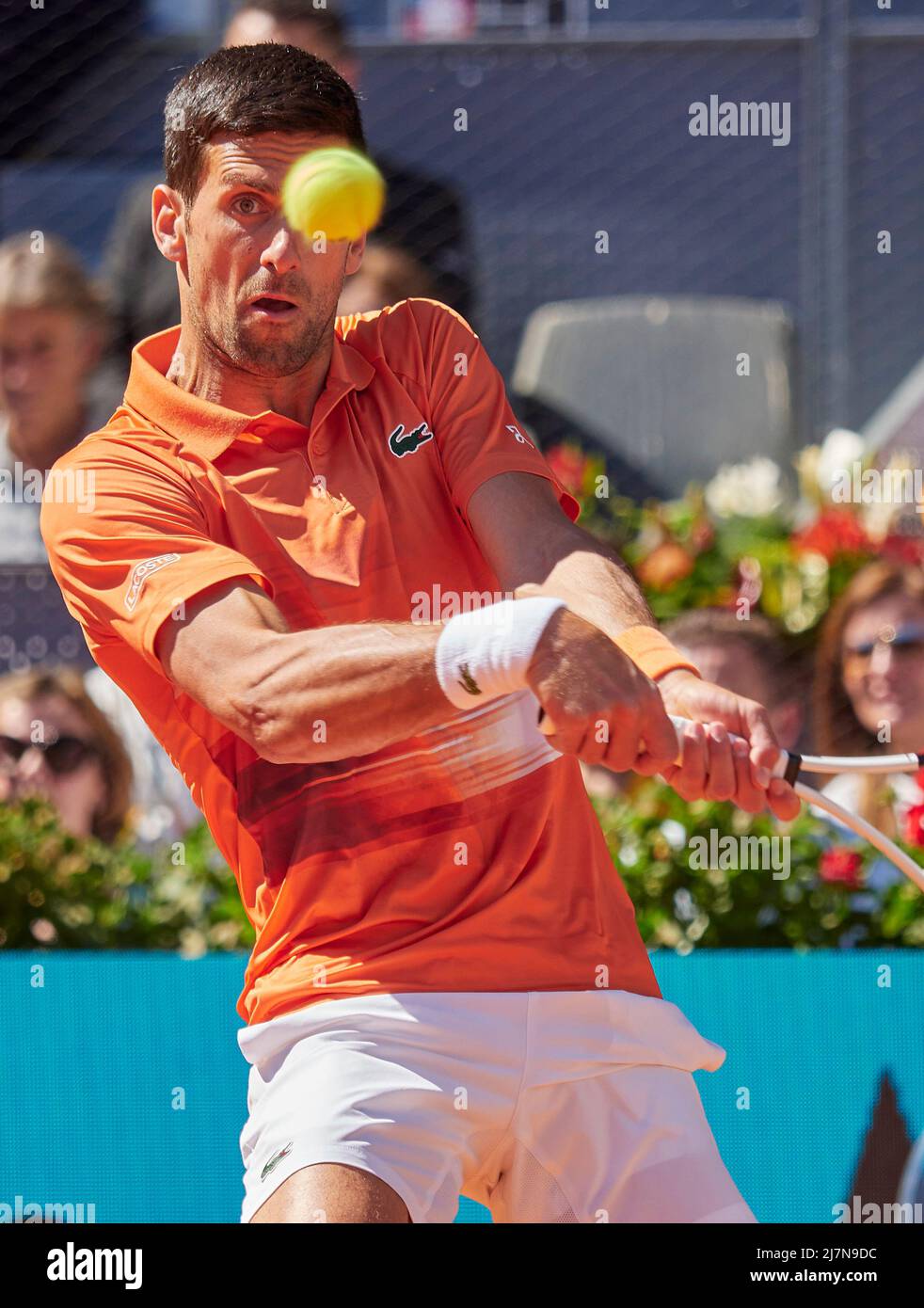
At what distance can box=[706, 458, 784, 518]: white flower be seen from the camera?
5.31m

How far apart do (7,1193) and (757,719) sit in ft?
6.72

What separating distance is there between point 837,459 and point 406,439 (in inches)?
126

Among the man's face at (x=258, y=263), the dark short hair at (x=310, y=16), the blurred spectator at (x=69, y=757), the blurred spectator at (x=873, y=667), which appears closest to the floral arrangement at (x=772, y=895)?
the blurred spectator at (x=873, y=667)

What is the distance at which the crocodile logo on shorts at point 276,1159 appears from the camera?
2.13 m

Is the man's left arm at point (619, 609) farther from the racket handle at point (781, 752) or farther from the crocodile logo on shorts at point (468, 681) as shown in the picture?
the crocodile logo on shorts at point (468, 681)

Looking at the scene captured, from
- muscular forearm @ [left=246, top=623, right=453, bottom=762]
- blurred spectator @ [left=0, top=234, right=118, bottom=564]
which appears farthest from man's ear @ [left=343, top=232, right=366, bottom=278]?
blurred spectator @ [left=0, top=234, right=118, bottom=564]

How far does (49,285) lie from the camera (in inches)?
219

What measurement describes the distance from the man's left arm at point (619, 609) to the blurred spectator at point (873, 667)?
7.97 ft

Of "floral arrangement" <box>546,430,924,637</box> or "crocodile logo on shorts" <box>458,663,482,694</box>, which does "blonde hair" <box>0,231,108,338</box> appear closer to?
"floral arrangement" <box>546,430,924,637</box>

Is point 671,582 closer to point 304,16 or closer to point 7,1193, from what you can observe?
point 304,16

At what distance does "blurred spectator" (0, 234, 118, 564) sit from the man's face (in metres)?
3.26

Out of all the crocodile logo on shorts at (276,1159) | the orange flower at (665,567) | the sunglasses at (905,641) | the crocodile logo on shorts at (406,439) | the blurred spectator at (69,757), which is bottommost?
the crocodile logo on shorts at (276,1159)

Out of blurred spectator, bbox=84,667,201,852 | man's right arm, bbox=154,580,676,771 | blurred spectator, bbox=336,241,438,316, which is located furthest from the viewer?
blurred spectator, bbox=336,241,438,316

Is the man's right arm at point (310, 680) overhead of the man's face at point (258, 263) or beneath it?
beneath
